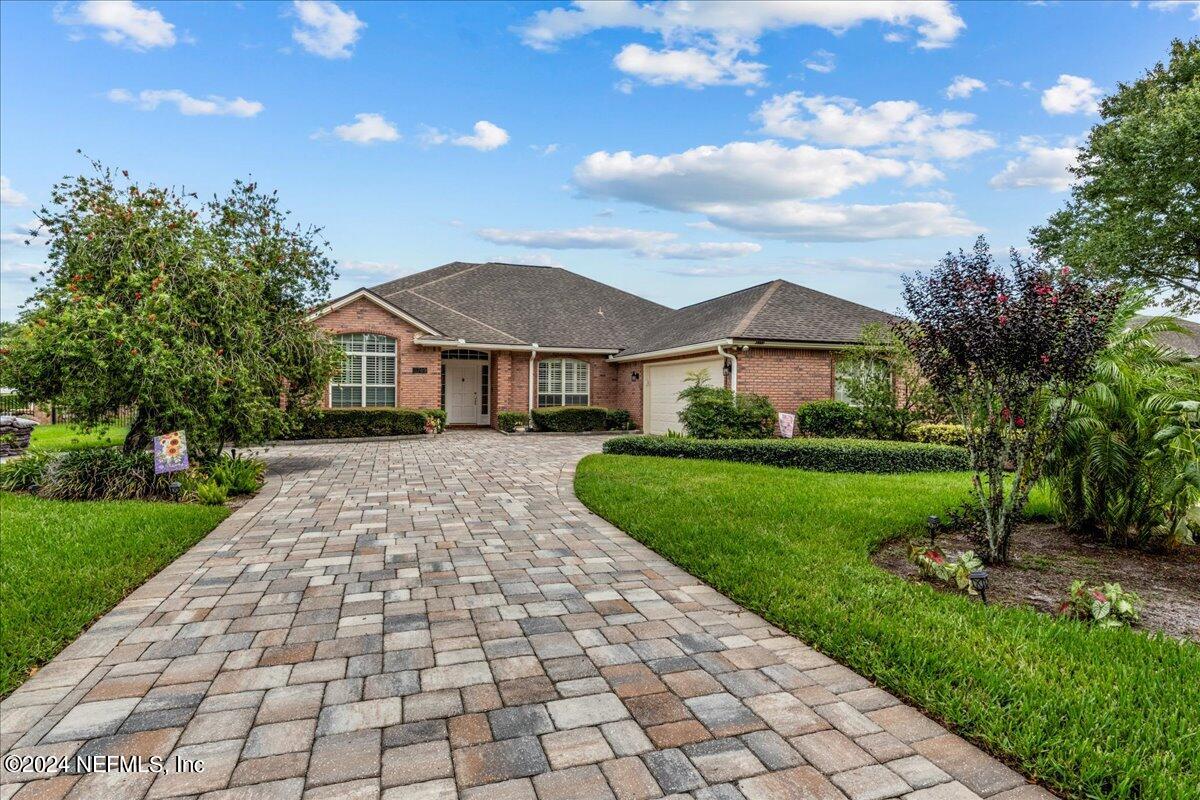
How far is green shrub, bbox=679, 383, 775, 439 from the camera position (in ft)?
44.5

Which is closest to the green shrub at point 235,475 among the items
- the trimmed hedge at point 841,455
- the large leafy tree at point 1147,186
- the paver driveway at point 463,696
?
the paver driveway at point 463,696

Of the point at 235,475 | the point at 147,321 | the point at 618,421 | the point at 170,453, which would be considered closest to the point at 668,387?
the point at 618,421

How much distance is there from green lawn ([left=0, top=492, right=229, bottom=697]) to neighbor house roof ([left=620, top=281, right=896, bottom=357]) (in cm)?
1144

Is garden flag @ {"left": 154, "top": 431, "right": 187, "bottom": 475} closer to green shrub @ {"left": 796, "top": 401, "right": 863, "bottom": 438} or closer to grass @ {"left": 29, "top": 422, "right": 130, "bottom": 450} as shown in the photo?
grass @ {"left": 29, "top": 422, "right": 130, "bottom": 450}

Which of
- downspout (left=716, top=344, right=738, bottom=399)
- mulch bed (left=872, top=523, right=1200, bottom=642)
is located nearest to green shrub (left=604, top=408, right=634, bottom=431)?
downspout (left=716, top=344, right=738, bottom=399)

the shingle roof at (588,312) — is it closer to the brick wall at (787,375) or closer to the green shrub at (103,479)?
the brick wall at (787,375)

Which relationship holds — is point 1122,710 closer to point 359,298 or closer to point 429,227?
point 429,227

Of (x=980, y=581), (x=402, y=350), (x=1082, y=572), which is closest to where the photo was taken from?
(x=980, y=581)

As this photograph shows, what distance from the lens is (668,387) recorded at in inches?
691

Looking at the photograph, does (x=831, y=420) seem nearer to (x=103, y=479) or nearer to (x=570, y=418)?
(x=570, y=418)

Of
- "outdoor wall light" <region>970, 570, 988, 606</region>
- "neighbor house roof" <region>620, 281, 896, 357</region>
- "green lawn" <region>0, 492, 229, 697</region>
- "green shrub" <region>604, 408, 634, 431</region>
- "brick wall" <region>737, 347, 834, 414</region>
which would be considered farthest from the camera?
"green shrub" <region>604, 408, 634, 431</region>

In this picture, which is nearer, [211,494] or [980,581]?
[980,581]

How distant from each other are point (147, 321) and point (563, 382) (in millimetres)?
13433

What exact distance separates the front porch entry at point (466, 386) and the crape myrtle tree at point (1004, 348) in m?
16.7
